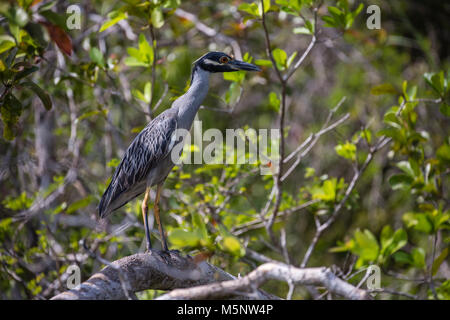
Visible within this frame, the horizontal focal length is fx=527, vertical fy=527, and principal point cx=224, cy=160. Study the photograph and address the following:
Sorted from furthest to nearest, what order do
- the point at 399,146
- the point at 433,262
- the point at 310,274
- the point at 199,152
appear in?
the point at 199,152 < the point at 399,146 < the point at 433,262 < the point at 310,274

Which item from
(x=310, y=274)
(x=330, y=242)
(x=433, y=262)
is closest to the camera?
(x=310, y=274)

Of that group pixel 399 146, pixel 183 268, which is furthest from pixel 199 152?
pixel 399 146

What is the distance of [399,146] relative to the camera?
12.4 ft

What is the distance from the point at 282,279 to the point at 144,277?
1044 mm

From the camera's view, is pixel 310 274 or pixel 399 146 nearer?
pixel 310 274

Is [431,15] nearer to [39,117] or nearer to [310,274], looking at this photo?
[39,117]

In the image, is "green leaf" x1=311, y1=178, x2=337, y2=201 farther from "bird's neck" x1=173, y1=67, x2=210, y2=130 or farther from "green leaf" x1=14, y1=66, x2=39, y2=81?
"green leaf" x1=14, y1=66, x2=39, y2=81

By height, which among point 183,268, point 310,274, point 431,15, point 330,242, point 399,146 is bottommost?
point 330,242

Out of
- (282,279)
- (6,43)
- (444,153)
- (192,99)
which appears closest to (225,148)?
(192,99)

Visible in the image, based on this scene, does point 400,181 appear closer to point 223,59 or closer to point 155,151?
point 223,59

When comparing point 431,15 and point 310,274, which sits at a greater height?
point 431,15

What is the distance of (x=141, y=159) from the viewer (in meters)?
3.96

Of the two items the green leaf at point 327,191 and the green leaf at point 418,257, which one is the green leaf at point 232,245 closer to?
the green leaf at point 418,257

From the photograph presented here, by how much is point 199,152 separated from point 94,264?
1340 millimetres
